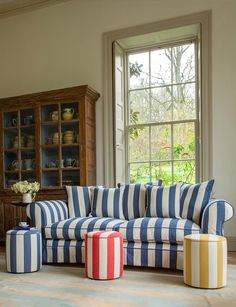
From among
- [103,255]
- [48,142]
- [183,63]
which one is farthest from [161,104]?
[103,255]

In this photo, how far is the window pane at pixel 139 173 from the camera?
493 centimetres

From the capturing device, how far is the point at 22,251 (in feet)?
10.0

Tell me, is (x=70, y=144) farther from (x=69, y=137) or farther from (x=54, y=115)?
(x=54, y=115)

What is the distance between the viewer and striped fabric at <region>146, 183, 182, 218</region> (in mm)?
3375

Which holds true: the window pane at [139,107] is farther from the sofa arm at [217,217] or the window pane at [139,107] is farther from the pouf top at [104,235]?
the pouf top at [104,235]

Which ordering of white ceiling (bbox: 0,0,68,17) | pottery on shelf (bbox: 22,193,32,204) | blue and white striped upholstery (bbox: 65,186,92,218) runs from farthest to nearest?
white ceiling (bbox: 0,0,68,17), pottery on shelf (bbox: 22,193,32,204), blue and white striped upholstery (bbox: 65,186,92,218)

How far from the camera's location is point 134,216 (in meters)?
3.59

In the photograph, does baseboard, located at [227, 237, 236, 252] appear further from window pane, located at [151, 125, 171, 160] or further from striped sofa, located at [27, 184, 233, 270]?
window pane, located at [151, 125, 171, 160]

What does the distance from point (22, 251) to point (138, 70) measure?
3.07 meters

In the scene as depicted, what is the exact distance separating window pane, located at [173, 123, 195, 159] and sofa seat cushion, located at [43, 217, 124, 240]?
1.67 metres

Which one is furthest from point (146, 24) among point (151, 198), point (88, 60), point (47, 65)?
point (151, 198)

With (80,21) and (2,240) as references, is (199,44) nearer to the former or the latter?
(80,21)

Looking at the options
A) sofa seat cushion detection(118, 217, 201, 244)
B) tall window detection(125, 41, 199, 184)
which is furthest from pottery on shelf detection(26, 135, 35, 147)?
sofa seat cushion detection(118, 217, 201, 244)

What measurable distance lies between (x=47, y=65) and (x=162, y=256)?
11.1ft
